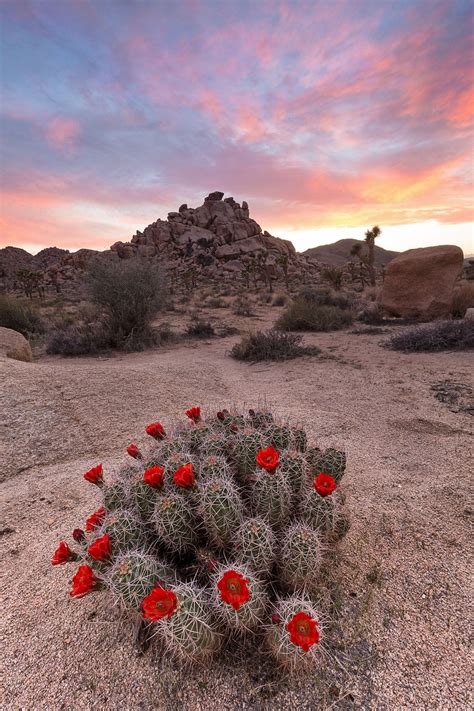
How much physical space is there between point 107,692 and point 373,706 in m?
1.18

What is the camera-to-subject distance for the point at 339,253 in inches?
3957

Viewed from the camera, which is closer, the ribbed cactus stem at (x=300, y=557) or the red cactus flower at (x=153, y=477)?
the ribbed cactus stem at (x=300, y=557)

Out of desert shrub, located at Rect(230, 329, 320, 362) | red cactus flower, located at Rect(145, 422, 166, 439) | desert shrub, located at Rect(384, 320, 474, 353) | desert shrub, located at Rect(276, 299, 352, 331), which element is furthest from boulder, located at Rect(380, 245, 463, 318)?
red cactus flower, located at Rect(145, 422, 166, 439)

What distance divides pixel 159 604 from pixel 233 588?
0.30 metres

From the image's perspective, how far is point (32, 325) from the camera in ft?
46.6

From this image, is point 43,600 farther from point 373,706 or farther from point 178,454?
point 373,706

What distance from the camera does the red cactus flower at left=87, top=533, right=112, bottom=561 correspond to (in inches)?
65.4

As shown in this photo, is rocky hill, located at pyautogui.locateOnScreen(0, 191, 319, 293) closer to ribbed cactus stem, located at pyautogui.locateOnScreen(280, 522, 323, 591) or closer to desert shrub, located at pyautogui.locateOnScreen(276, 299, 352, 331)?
desert shrub, located at pyautogui.locateOnScreen(276, 299, 352, 331)

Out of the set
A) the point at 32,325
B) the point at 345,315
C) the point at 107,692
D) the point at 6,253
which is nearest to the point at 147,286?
the point at 32,325

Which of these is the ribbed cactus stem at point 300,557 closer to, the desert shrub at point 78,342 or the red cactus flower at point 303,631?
the red cactus flower at point 303,631

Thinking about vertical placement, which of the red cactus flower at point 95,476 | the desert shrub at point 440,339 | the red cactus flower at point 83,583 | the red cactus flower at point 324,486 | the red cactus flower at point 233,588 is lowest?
the desert shrub at point 440,339

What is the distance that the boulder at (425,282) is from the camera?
40.7ft

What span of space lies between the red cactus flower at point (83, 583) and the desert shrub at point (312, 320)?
11.5 meters

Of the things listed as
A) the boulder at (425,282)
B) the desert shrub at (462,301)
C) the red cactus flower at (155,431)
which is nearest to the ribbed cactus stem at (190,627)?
the red cactus flower at (155,431)
